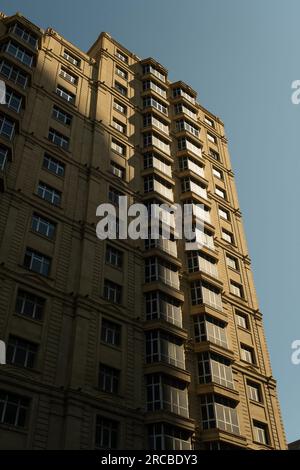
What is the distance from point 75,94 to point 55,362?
2479 centimetres

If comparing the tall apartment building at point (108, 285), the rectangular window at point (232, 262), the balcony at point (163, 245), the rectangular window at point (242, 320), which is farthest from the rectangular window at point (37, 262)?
the rectangular window at point (232, 262)

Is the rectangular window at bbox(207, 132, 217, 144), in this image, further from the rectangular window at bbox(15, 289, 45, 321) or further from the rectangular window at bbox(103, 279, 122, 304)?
the rectangular window at bbox(15, 289, 45, 321)

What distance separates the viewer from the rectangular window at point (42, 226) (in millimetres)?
32531

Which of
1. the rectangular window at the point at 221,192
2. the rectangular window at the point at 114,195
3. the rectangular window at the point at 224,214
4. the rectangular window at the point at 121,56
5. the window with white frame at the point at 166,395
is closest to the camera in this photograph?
the window with white frame at the point at 166,395

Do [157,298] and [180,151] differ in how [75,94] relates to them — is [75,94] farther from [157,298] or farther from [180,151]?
[157,298]

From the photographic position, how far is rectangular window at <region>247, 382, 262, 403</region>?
38094 mm

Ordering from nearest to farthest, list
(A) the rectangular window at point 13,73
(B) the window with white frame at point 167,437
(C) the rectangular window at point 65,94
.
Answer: (B) the window with white frame at point 167,437 → (A) the rectangular window at point 13,73 → (C) the rectangular window at point 65,94

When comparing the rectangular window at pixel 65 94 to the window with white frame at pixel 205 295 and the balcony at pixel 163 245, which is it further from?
the window with white frame at pixel 205 295

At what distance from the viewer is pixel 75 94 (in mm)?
43281

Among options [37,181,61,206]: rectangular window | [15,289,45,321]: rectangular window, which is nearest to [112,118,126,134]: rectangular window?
[37,181,61,206]: rectangular window

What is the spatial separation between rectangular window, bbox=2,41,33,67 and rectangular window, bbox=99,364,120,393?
24.4 meters

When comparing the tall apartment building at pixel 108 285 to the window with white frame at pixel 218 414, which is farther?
the window with white frame at pixel 218 414

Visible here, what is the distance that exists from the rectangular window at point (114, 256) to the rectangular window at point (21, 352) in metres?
9.51
